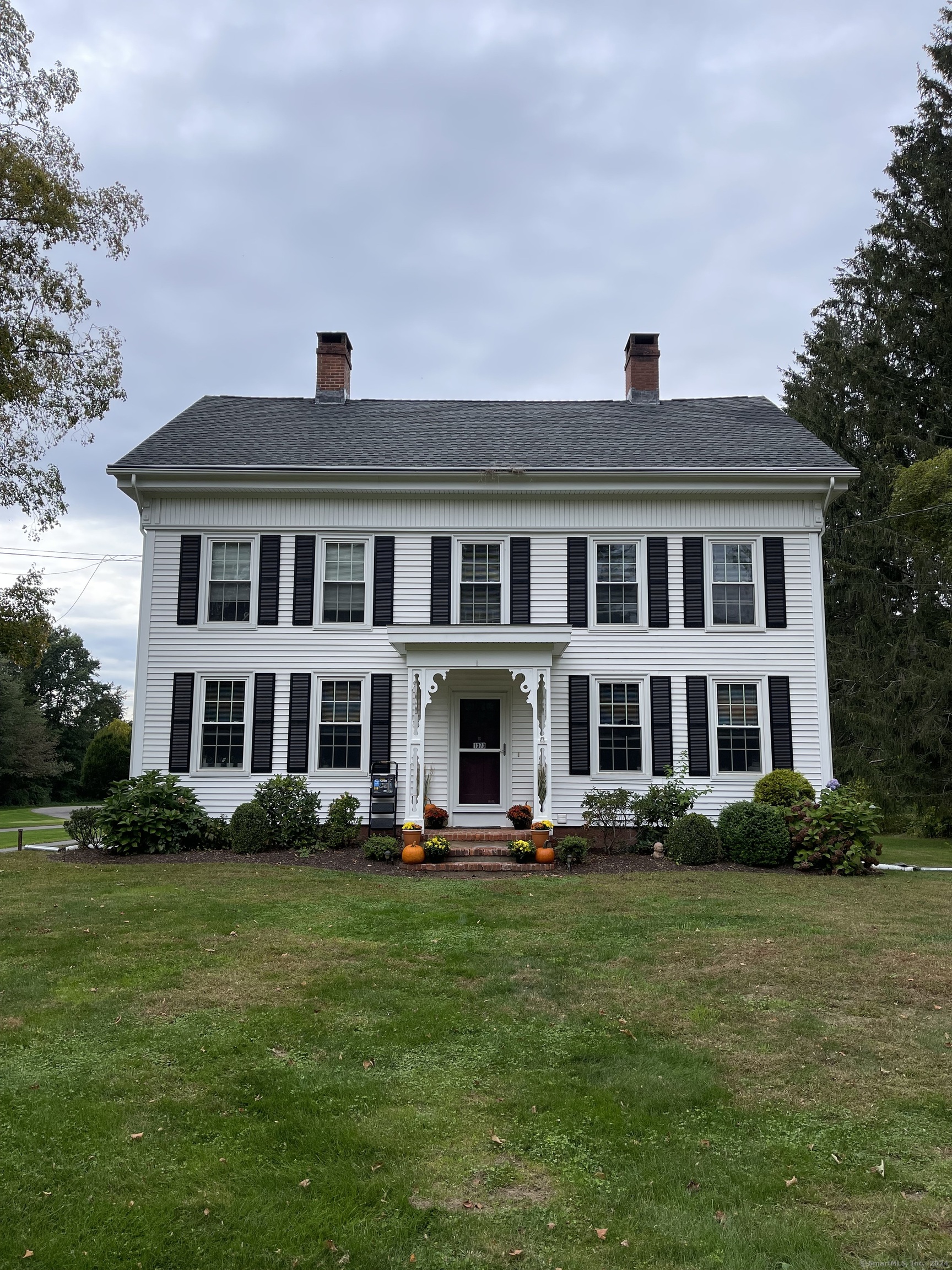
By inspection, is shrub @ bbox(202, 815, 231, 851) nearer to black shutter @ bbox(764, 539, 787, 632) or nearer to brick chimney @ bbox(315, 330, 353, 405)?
brick chimney @ bbox(315, 330, 353, 405)

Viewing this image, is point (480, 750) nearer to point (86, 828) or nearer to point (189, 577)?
point (189, 577)

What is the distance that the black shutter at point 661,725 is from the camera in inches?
575

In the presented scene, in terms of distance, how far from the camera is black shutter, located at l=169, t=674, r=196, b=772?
1467 cm

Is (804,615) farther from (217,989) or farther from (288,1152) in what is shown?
(288,1152)

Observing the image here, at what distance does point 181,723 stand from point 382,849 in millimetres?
4488

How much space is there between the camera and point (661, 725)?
14.7 meters

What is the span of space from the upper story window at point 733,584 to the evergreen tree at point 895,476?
27.7ft

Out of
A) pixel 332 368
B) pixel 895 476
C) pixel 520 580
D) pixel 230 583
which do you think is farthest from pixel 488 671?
pixel 895 476

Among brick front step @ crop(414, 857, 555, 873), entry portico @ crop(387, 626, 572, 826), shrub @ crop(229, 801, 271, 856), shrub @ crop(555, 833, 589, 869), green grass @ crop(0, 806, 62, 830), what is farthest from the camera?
green grass @ crop(0, 806, 62, 830)

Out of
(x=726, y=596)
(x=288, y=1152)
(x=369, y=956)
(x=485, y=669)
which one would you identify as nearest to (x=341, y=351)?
(x=485, y=669)

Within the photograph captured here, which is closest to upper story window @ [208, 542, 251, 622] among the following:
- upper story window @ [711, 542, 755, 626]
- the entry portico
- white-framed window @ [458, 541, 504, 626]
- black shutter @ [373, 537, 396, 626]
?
black shutter @ [373, 537, 396, 626]

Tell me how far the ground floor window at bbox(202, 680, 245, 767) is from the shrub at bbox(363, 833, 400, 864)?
3.13 meters

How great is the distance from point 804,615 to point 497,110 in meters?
9.34

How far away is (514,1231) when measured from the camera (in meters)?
3.27
